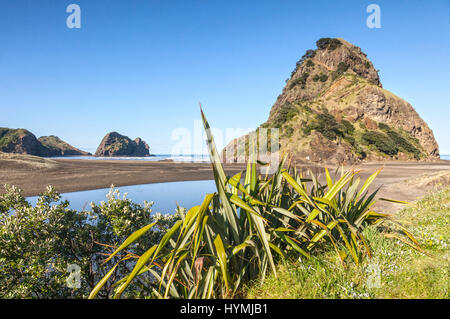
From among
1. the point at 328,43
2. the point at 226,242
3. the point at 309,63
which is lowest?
the point at 226,242

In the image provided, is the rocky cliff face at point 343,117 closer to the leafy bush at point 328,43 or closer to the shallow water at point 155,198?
the leafy bush at point 328,43

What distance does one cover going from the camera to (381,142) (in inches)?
1972

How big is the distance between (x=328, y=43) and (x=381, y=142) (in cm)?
5103

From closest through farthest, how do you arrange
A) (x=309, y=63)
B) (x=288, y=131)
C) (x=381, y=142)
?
(x=381, y=142) → (x=288, y=131) → (x=309, y=63)

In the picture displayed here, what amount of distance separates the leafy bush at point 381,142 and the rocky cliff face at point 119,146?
128 metres

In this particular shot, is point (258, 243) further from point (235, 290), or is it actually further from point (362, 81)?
point (362, 81)

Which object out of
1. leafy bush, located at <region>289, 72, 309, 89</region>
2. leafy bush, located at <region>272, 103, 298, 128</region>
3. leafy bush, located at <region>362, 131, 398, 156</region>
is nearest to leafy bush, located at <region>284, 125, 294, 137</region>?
leafy bush, located at <region>272, 103, 298, 128</region>

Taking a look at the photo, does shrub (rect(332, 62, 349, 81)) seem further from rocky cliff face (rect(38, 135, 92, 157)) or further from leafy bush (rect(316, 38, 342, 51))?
rocky cliff face (rect(38, 135, 92, 157))

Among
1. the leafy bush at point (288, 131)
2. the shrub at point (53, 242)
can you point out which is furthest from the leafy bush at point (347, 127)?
the shrub at point (53, 242)

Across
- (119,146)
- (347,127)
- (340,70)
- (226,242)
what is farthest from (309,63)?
(119,146)

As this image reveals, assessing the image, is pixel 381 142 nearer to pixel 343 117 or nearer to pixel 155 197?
pixel 343 117

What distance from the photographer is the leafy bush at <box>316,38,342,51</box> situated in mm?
79625

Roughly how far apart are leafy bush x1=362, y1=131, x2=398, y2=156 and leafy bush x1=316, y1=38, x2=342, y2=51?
4438 centimetres

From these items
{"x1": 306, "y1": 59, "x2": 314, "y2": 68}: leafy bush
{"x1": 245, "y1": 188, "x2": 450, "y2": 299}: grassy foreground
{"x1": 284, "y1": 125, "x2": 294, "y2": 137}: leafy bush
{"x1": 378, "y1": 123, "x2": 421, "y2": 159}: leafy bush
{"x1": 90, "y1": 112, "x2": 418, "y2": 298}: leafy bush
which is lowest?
{"x1": 245, "y1": 188, "x2": 450, "y2": 299}: grassy foreground
